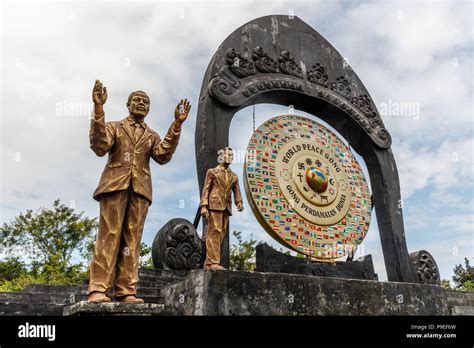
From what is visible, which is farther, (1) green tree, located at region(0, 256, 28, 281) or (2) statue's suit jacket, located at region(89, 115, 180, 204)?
(1) green tree, located at region(0, 256, 28, 281)

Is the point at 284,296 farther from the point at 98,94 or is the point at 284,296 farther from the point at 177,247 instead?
the point at 98,94

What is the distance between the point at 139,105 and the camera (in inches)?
162

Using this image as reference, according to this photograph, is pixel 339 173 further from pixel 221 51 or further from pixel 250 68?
pixel 221 51

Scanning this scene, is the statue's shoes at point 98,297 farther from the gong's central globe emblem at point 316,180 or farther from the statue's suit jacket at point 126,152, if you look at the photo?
the gong's central globe emblem at point 316,180

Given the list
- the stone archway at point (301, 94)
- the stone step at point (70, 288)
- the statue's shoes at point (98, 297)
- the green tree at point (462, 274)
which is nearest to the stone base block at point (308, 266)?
the stone archway at point (301, 94)

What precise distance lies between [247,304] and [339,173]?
362 centimetres

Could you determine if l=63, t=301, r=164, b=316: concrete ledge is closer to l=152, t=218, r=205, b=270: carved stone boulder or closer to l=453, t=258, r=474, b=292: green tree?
l=152, t=218, r=205, b=270: carved stone boulder

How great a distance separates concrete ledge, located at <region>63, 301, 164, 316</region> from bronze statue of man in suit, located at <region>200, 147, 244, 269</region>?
153 centimetres

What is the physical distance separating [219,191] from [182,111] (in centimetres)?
137

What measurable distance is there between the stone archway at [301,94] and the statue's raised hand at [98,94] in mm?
2524

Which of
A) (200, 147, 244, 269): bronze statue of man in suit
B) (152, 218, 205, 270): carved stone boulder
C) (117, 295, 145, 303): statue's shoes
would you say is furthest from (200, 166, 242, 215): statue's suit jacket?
(117, 295, 145, 303): statue's shoes

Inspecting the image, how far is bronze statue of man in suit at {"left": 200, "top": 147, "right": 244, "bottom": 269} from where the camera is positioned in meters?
5.05

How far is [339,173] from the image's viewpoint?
723 centimetres

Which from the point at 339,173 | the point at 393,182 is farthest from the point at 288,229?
the point at 393,182
